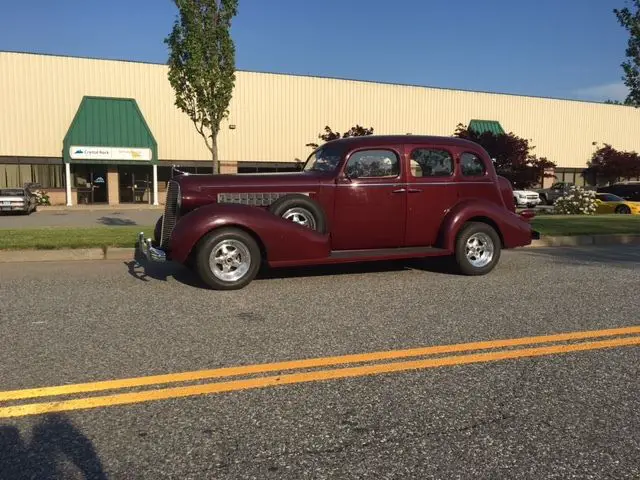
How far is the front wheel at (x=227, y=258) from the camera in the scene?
6.35 m

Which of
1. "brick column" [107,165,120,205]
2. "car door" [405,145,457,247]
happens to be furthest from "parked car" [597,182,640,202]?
"brick column" [107,165,120,205]

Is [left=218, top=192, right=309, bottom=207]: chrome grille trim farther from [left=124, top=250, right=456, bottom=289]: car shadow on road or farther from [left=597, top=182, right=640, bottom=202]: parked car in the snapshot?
[left=597, top=182, right=640, bottom=202]: parked car

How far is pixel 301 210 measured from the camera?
689 centimetres

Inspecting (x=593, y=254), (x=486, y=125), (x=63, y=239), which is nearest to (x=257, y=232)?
(x=63, y=239)

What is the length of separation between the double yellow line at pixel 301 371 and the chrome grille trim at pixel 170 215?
3419 mm

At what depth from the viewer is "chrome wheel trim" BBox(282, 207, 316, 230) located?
270 inches

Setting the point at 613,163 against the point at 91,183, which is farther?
the point at 613,163

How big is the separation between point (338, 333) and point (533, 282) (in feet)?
11.5

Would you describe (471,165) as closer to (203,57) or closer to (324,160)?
(324,160)

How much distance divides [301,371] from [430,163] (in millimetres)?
4651

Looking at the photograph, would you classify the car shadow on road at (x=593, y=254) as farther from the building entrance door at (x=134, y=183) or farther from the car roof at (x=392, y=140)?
the building entrance door at (x=134, y=183)

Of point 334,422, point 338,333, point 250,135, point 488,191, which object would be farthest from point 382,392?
point 250,135

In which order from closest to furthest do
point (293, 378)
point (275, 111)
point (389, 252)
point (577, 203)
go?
1. point (293, 378)
2. point (389, 252)
3. point (577, 203)
4. point (275, 111)

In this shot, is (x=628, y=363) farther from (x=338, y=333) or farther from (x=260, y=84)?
(x=260, y=84)
